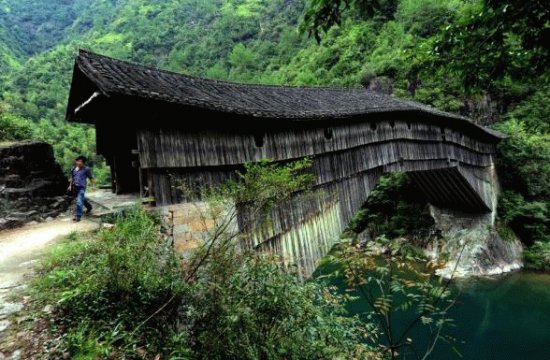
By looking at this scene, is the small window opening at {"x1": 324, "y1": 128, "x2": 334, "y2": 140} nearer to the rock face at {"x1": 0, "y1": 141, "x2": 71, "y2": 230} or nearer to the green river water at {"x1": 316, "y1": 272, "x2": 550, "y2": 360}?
the green river water at {"x1": 316, "y1": 272, "x2": 550, "y2": 360}

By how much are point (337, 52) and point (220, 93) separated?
2857 cm

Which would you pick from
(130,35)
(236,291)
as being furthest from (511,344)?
(130,35)

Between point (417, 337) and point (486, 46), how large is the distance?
9485 mm

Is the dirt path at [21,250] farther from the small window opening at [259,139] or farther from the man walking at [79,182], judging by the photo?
the small window opening at [259,139]

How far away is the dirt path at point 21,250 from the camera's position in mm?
3980

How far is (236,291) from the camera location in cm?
449

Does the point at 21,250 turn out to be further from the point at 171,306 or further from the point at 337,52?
the point at 337,52

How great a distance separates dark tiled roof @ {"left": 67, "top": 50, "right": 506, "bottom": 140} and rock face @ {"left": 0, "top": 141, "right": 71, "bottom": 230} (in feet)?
9.36

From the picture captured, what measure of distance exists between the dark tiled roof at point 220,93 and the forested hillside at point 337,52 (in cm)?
215

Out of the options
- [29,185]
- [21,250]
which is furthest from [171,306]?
[29,185]

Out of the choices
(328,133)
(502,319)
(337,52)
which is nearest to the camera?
(328,133)

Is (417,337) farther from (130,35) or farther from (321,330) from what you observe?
(130,35)

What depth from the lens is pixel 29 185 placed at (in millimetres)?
7812

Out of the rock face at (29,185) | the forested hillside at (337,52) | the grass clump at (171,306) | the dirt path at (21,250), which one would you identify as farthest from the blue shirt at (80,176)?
the forested hillside at (337,52)
